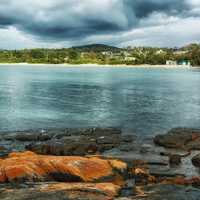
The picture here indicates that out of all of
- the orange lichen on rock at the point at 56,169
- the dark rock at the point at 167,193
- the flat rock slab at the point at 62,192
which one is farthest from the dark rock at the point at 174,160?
the flat rock slab at the point at 62,192

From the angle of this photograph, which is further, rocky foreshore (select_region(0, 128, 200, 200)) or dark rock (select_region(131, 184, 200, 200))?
rocky foreshore (select_region(0, 128, 200, 200))

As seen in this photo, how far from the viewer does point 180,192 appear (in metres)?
22.5

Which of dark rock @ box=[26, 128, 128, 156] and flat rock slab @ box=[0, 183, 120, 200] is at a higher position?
flat rock slab @ box=[0, 183, 120, 200]

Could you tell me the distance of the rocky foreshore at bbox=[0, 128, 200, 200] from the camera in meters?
22.3

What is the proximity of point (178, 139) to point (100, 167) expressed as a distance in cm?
1842

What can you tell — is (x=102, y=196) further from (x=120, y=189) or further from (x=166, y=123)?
(x=166, y=123)

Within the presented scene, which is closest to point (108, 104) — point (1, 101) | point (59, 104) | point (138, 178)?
point (59, 104)

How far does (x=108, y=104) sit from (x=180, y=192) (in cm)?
6440

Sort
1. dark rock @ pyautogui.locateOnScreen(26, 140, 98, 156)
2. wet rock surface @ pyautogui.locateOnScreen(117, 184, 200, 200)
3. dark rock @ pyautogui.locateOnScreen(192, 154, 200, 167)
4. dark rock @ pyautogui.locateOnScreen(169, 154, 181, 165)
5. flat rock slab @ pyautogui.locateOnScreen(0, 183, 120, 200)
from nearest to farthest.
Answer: flat rock slab @ pyautogui.locateOnScreen(0, 183, 120, 200)
wet rock surface @ pyautogui.locateOnScreen(117, 184, 200, 200)
dark rock @ pyautogui.locateOnScreen(192, 154, 200, 167)
dark rock @ pyautogui.locateOnScreen(169, 154, 181, 165)
dark rock @ pyautogui.locateOnScreen(26, 140, 98, 156)

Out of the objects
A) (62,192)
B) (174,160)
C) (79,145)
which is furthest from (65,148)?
(62,192)

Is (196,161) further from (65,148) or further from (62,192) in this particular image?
(62,192)

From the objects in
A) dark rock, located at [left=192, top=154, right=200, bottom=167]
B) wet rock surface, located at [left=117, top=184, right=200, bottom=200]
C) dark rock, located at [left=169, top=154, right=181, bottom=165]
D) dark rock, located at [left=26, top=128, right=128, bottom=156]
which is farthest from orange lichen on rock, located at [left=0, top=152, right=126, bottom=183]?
dark rock, located at [left=26, top=128, right=128, bottom=156]

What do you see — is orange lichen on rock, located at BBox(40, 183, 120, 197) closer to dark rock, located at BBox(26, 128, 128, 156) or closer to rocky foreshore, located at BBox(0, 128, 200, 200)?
rocky foreshore, located at BBox(0, 128, 200, 200)

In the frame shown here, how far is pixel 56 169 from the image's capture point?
27.2 metres
